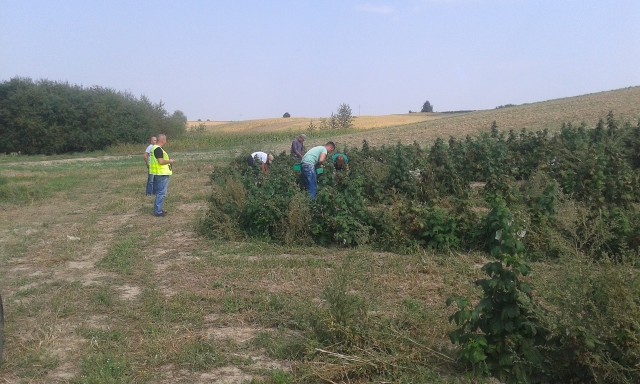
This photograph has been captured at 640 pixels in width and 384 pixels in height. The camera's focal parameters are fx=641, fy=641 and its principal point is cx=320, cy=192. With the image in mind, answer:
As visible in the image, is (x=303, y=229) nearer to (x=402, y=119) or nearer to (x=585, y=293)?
(x=585, y=293)

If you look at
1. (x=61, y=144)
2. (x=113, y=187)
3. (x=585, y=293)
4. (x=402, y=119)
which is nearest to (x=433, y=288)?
(x=585, y=293)

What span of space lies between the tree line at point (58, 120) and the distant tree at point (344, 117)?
21757mm

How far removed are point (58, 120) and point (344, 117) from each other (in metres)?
28.3

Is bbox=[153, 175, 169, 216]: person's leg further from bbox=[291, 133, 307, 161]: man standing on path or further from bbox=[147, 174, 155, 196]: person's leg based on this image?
bbox=[291, 133, 307, 161]: man standing on path

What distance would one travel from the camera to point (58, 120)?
152 ft

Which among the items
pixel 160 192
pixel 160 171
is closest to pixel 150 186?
pixel 160 192

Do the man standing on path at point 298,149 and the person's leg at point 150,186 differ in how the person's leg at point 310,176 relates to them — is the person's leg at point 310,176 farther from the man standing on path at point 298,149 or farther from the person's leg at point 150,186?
the person's leg at point 150,186

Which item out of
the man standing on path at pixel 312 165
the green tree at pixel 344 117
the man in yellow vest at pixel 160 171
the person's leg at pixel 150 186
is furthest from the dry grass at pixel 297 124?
the man standing on path at pixel 312 165

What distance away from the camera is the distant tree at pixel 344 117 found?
6406 cm

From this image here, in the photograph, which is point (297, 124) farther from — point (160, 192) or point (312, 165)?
point (312, 165)

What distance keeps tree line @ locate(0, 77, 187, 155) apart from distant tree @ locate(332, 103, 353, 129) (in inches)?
857

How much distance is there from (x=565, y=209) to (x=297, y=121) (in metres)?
66.2

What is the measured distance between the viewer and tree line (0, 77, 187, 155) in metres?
45.7

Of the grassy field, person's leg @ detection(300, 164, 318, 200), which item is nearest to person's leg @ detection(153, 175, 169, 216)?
the grassy field
